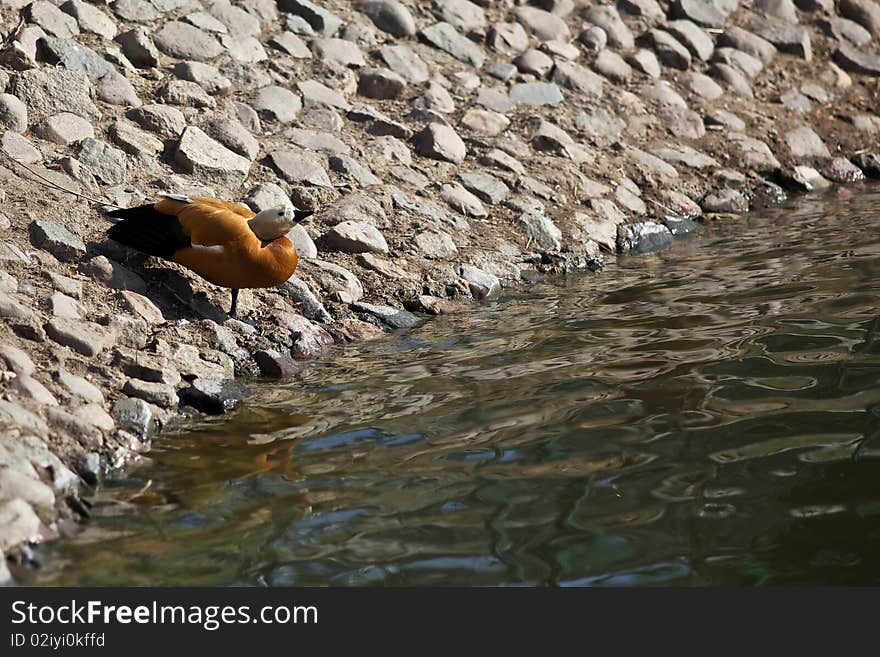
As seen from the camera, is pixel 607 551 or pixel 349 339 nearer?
pixel 607 551

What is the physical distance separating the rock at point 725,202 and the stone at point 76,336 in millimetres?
4872

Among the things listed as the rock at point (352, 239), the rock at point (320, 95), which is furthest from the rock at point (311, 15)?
the rock at point (352, 239)

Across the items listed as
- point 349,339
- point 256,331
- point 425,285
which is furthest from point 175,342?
point 425,285

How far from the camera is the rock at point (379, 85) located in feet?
28.2

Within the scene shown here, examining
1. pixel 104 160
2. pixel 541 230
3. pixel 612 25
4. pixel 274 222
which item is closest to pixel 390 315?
pixel 274 222

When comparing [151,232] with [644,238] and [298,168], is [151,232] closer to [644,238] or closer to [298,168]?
[298,168]

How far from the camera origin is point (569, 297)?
6.98m

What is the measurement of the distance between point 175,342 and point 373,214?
2032 millimetres

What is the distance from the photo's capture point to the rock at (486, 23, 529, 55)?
31.4ft

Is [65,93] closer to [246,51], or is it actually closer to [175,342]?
[246,51]

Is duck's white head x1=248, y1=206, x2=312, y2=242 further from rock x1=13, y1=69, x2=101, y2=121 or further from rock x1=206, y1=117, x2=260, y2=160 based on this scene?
rock x1=13, y1=69, x2=101, y2=121

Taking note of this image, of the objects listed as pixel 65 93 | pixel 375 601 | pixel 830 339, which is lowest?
pixel 375 601

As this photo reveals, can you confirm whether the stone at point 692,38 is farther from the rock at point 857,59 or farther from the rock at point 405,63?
the rock at point 405,63

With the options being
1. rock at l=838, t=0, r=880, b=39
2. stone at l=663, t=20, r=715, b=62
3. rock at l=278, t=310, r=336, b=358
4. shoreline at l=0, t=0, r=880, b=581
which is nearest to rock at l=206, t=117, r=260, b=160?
shoreline at l=0, t=0, r=880, b=581
